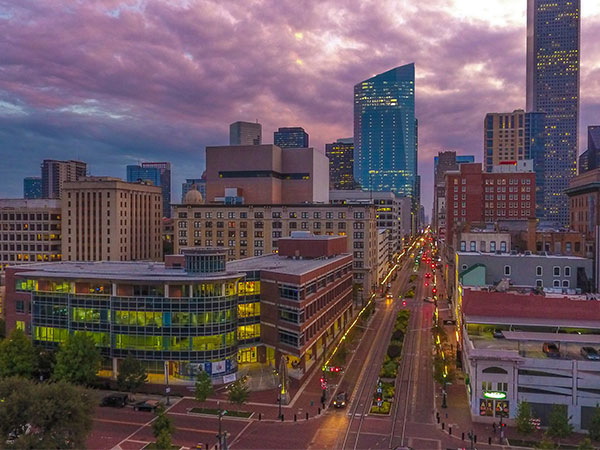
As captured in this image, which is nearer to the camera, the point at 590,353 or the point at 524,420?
the point at 524,420

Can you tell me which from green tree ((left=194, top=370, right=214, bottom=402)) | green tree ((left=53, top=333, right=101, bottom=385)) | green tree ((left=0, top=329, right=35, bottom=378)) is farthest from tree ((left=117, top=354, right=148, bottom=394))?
green tree ((left=0, top=329, right=35, bottom=378))

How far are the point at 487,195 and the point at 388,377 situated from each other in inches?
5249

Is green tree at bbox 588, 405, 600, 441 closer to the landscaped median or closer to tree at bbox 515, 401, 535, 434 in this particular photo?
tree at bbox 515, 401, 535, 434

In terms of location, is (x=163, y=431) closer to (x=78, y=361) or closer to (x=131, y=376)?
(x=131, y=376)

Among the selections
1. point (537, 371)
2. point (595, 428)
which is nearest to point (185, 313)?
point (537, 371)

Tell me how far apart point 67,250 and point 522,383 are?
134 m

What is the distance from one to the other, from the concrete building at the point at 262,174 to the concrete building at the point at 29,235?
4761 cm

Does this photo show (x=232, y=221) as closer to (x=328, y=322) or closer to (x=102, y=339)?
(x=328, y=322)

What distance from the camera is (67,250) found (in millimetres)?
150375

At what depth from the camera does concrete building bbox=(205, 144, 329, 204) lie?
148m

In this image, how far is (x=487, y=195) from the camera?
185625mm

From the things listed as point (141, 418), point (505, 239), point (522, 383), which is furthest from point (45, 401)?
point (505, 239)

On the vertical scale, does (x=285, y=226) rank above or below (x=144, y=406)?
above

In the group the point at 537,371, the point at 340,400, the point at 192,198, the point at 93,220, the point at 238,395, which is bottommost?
the point at 340,400
